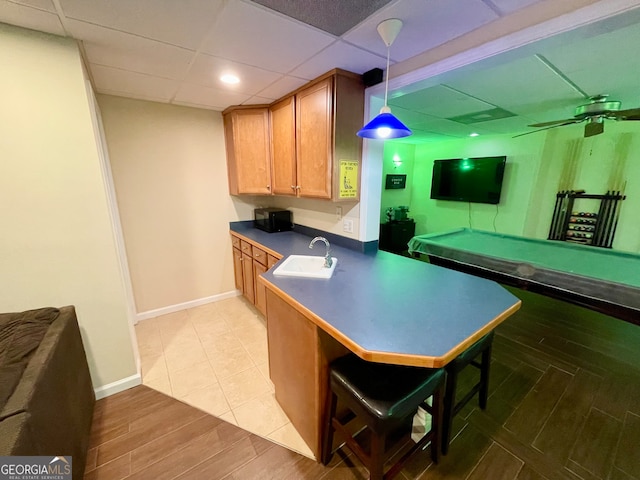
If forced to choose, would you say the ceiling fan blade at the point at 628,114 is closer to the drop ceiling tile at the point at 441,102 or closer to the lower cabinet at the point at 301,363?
the drop ceiling tile at the point at 441,102

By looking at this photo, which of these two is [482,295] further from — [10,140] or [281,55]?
[10,140]

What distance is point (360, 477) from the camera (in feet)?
4.32

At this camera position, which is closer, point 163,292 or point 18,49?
point 18,49

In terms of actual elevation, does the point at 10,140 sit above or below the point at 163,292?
above

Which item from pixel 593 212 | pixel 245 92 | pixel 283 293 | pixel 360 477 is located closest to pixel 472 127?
pixel 593 212

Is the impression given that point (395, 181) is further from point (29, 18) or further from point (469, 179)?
point (29, 18)

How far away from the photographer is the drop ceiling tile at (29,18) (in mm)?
1155

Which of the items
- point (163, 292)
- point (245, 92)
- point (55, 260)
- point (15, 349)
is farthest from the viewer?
point (163, 292)

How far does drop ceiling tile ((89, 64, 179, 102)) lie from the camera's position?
6.10 feet

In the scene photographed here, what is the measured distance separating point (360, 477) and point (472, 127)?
427cm

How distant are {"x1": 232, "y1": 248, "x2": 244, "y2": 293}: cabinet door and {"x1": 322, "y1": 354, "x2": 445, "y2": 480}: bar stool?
7.07 feet

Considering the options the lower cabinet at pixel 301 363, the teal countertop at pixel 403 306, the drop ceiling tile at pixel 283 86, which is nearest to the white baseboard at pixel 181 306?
the lower cabinet at pixel 301 363

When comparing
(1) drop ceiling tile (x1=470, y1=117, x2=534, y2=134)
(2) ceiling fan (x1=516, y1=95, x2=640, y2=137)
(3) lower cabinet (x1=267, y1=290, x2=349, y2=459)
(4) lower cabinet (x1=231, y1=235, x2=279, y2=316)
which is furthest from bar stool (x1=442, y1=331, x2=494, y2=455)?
(1) drop ceiling tile (x1=470, y1=117, x2=534, y2=134)

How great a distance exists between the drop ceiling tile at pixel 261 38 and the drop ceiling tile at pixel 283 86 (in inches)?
10.0
